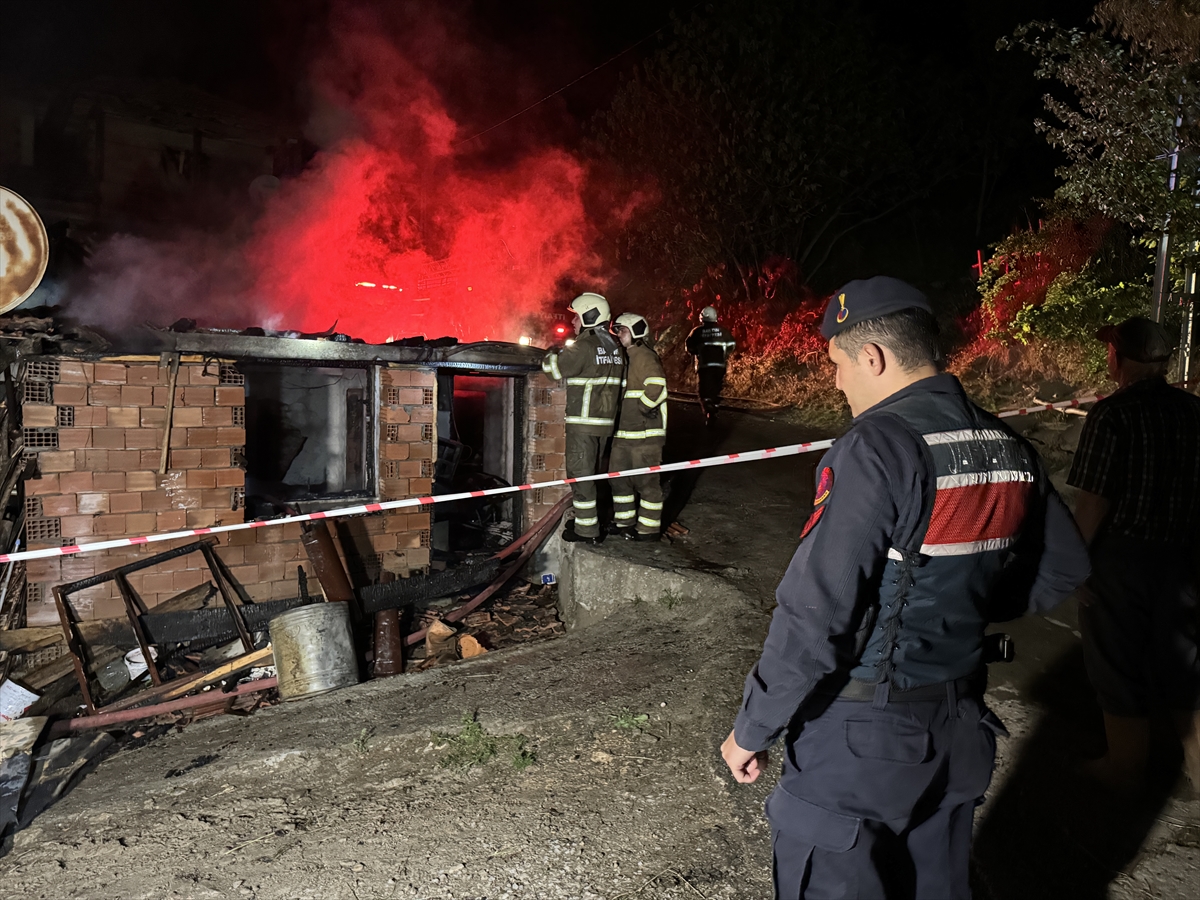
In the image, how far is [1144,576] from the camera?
9.34 feet

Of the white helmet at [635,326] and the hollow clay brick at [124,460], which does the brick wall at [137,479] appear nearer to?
the hollow clay brick at [124,460]

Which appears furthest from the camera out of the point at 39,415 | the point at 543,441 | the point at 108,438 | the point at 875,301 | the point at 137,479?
the point at 543,441

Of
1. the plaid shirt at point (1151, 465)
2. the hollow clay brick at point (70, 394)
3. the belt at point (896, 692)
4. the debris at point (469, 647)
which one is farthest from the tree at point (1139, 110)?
the hollow clay brick at point (70, 394)

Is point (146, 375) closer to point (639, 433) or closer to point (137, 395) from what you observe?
point (137, 395)

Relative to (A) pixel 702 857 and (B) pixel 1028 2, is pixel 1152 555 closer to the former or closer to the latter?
(A) pixel 702 857

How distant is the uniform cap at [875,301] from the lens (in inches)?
67.1

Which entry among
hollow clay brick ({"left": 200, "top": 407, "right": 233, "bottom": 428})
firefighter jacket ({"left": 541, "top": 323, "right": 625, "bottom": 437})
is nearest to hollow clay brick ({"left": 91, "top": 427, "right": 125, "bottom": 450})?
hollow clay brick ({"left": 200, "top": 407, "right": 233, "bottom": 428})

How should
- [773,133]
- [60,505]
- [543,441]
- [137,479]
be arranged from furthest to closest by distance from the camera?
[773,133] < [543,441] < [137,479] < [60,505]

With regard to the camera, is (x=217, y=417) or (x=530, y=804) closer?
(x=530, y=804)

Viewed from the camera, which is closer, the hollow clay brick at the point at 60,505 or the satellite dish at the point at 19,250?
the satellite dish at the point at 19,250

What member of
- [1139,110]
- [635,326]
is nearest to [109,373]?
[635,326]

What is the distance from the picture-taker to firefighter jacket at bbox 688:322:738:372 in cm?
1104

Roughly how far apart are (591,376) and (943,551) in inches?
179

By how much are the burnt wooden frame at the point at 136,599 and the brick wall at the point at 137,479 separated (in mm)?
94
